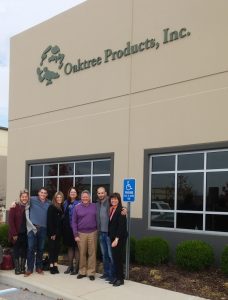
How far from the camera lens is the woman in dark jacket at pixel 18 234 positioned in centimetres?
938

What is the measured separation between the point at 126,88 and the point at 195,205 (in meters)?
3.93

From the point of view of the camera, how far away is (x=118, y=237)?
27.6ft

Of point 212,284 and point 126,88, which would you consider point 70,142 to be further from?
point 212,284

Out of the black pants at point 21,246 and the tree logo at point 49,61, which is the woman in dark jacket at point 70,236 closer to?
the black pants at point 21,246

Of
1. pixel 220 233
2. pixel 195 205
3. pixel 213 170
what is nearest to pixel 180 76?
pixel 213 170

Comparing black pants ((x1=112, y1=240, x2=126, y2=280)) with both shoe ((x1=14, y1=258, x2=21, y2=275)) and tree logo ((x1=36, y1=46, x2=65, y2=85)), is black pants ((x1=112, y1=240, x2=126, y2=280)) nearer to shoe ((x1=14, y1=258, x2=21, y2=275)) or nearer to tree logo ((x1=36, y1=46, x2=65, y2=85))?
shoe ((x1=14, y1=258, x2=21, y2=275))

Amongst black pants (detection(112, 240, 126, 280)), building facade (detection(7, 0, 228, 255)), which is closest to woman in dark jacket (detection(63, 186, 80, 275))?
black pants (detection(112, 240, 126, 280))

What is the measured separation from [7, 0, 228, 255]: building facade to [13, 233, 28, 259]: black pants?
11.4 feet

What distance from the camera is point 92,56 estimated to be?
45.7 feet

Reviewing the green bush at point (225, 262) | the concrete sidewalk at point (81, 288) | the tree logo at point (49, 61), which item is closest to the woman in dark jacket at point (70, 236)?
the concrete sidewalk at point (81, 288)

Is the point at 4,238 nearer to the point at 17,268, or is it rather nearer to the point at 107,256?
the point at 17,268

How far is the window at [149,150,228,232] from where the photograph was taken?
10.4 m

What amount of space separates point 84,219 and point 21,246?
1.64 metres

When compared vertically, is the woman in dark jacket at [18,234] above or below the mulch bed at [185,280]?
above
